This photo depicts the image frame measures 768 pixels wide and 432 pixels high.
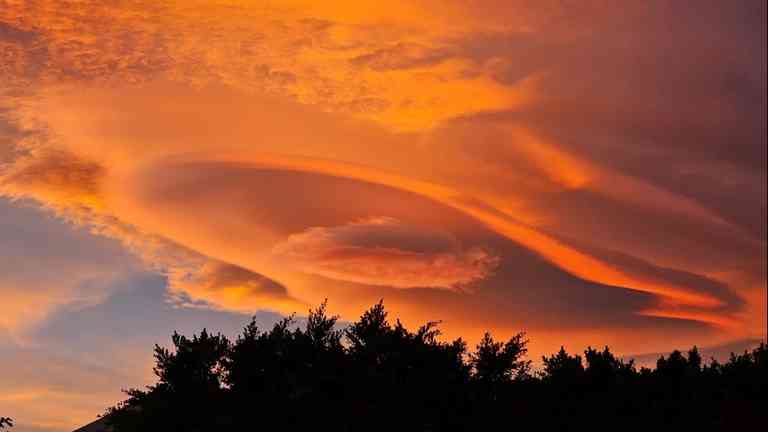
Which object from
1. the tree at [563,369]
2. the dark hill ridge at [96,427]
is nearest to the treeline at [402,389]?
the tree at [563,369]

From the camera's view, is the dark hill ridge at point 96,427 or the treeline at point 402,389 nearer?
the treeline at point 402,389

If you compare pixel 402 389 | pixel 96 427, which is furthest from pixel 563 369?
pixel 96 427

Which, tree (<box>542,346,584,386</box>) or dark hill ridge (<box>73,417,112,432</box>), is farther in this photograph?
dark hill ridge (<box>73,417,112,432</box>)

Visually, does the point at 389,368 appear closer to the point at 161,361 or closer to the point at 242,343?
the point at 242,343

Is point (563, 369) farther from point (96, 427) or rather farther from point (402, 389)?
point (96, 427)

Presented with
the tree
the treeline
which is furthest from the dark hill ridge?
the tree

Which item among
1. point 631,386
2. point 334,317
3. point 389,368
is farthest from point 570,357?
point 334,317

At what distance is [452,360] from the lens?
4903 cm

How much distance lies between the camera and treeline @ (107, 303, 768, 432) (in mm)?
44375

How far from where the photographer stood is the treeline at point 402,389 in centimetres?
4438

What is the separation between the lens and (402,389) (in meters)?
45.9

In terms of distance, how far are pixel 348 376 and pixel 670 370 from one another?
62.3 ft

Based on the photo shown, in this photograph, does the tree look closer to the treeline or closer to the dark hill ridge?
the treeline

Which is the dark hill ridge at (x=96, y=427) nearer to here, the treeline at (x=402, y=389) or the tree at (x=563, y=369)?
the treeline at (x=402, y=389)
